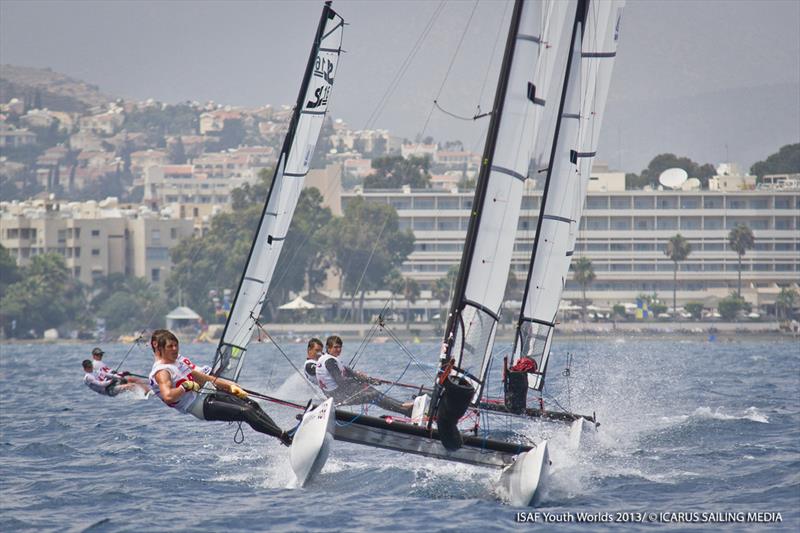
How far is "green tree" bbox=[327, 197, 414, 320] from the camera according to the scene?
10988 centimetres

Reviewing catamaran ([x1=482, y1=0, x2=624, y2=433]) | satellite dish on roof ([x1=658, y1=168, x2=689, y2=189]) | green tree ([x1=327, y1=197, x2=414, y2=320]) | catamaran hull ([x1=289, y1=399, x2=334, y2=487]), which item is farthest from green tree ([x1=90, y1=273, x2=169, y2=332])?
catamaran hull ([x1=289, y1=399, x2=334, y2=487])

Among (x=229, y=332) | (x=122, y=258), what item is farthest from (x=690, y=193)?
(x=229, y=332)

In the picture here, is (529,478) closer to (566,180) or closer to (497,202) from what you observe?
(497,202)

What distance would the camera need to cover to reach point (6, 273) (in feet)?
363

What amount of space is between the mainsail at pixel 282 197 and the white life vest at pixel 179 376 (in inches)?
306

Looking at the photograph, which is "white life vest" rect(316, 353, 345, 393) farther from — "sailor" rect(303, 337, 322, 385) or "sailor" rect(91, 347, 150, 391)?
"sailor" rect(91, 347, 150, 391)

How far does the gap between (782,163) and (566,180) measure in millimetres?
138281

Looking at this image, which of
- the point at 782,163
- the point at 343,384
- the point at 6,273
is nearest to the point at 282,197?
the point at 343,384

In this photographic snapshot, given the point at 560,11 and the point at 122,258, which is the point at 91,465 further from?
the point at 122,258

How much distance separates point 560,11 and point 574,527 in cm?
679

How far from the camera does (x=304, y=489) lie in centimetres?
1393

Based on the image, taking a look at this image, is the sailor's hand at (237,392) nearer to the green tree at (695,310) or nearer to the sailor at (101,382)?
the sailor at (101,382)

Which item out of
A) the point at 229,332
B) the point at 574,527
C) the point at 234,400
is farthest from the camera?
the point at 229,332

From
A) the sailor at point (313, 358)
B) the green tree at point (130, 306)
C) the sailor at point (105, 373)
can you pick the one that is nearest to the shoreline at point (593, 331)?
the green tree at point (130, 306)
